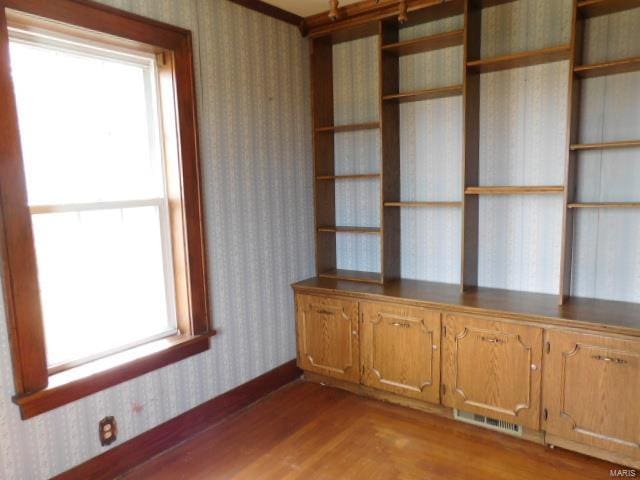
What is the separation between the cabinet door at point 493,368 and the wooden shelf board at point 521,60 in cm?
150

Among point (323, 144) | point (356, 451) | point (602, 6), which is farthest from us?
point (323, 144)

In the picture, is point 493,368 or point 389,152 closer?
point 493,368

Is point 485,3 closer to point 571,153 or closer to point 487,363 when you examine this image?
point 571,153

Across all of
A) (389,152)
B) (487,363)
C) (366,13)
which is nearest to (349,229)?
(389,152)

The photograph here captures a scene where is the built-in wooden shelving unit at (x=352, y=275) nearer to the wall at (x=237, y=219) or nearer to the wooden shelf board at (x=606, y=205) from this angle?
the wall at (x=237, y=219)

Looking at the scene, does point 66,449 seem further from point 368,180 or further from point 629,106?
point 629,106

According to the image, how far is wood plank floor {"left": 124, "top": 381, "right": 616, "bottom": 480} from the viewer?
242 centimetres

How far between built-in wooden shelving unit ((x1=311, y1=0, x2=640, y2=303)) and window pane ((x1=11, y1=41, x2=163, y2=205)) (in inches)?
51.6

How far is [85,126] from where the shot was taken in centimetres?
238

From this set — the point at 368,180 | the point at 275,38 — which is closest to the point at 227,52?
the point at 275,38

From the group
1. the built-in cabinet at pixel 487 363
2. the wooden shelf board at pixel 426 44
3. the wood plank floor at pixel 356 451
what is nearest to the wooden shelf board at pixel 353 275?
the built-in cabinet at pixel 487 363

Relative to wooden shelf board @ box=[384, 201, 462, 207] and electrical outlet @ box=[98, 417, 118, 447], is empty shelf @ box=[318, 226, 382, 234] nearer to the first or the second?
wooden shelf board @ box=[384, 201, 462, 207]

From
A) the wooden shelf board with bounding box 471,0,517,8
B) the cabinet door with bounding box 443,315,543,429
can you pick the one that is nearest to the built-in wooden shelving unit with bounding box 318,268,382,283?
the cabinet door with bounding box 443,315,543,429

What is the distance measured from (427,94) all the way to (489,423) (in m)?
2.10
